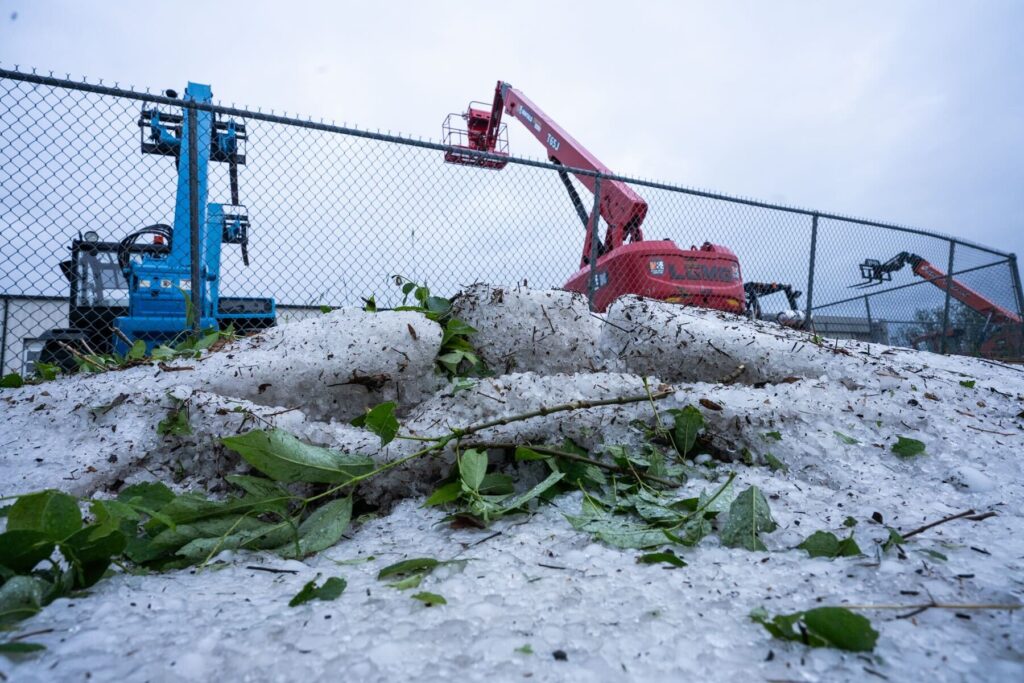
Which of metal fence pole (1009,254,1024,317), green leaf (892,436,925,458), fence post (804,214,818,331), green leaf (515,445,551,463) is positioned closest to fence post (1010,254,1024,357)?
metal fence pole (1009,254,1024,317)

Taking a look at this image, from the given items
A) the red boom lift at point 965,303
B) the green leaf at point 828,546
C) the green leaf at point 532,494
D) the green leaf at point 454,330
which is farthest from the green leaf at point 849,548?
the red boom lift at point 965,303

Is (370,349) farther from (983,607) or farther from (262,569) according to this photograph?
(983,607)

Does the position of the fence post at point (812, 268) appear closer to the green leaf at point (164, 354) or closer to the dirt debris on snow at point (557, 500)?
the dirt debris on snow at point (557, 500)

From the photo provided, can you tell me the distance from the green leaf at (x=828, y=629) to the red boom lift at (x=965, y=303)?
21.9ft

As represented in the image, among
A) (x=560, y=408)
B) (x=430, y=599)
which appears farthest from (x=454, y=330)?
(x=430, y=599)

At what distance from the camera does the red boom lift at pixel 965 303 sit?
630cm

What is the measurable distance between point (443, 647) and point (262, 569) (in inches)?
14.4

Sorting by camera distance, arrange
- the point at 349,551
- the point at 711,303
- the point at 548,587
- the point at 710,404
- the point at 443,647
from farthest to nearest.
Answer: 1. the point at 711,303
2. the point at 710,404
3. the point at 349,551
4. the point at 548,587
5. the point at 443,647

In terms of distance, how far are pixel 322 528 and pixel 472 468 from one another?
0.99 ft

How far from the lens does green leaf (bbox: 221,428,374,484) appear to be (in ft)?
3.13

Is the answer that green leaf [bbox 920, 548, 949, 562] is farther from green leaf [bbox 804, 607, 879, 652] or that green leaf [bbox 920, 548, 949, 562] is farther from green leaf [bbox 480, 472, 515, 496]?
green leaf [bbox 480, 472, 515, 496]

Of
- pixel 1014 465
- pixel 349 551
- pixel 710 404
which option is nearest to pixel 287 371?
pixel 349 551

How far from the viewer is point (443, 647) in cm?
61

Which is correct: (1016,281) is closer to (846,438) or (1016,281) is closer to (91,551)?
(846,438)
